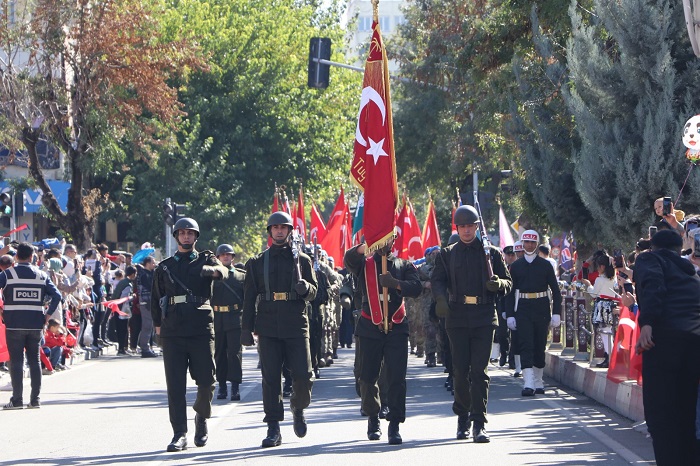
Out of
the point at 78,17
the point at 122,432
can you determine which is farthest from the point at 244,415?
the point at 78,17

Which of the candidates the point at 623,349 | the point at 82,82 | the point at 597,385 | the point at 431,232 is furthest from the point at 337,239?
the point at 623,349

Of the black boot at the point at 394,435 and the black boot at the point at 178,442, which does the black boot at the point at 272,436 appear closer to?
the black boot at the point at 178,442

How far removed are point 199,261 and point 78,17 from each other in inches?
810

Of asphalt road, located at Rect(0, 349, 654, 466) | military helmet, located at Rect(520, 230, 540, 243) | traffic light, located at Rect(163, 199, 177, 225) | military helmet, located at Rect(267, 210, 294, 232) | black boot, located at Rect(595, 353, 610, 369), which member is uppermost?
traffic light, located at Rect(163, 199, 177, 225)

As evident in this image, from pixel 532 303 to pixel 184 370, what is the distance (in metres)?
6.55

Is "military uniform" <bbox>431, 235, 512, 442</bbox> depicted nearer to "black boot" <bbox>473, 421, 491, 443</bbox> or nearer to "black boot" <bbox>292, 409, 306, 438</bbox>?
"black boot" <bbox>473, 421, 491, 443</bbox>

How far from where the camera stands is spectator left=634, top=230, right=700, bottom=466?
9.11 metres

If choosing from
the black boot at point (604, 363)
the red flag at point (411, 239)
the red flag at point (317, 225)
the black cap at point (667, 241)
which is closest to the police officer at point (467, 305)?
the black cap at point (667, 241)

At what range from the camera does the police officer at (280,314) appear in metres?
12.1

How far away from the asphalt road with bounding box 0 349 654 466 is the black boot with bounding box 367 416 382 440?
0.08 metres

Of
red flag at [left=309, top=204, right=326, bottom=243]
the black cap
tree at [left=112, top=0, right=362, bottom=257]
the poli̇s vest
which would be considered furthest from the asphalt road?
tree at [left=112, top=0, right=362, bottom=257]

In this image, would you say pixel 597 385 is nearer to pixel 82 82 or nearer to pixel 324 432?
pixel 324 432

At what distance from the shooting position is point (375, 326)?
12344mm

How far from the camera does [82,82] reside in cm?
3177
